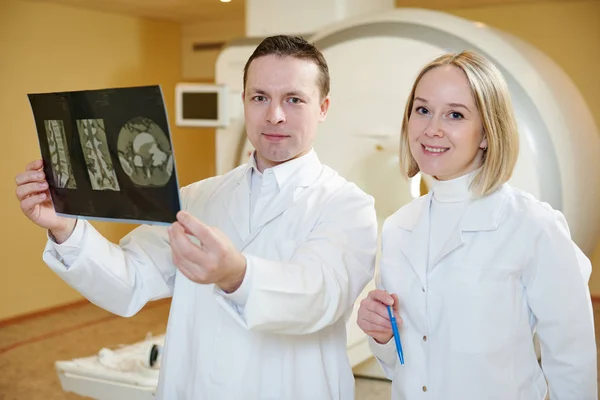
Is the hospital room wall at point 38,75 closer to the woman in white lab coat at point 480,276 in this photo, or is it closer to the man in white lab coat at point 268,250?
the man in white lab coat at point 268,250

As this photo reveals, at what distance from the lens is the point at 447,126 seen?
56.9 inches

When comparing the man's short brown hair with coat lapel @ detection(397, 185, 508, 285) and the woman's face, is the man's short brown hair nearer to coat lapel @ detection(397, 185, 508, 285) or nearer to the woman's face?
the woman's face

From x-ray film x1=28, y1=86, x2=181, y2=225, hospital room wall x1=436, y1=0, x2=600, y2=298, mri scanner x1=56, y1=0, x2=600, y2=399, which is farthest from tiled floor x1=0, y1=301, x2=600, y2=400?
x-ray film x1=28, y1=86, x2=181, y2=225

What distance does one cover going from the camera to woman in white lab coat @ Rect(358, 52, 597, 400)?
4.62 feet

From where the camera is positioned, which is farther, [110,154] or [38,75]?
[38,75]

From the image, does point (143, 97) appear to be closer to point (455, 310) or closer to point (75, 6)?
point (455, 310)

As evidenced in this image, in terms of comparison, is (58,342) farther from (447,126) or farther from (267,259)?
(447,126)

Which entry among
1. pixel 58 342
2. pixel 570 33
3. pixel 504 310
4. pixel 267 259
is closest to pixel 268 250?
pixel 267 259

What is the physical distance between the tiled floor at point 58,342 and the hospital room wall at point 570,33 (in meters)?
1.50

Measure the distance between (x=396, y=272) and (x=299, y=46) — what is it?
473 millimetres

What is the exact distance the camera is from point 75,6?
5.50 m

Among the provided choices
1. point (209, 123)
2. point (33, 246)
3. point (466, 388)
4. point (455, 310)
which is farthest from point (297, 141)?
point (33, 246)

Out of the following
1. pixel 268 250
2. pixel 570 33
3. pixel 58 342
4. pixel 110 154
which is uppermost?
pixel 570 33

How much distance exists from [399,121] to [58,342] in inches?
106
